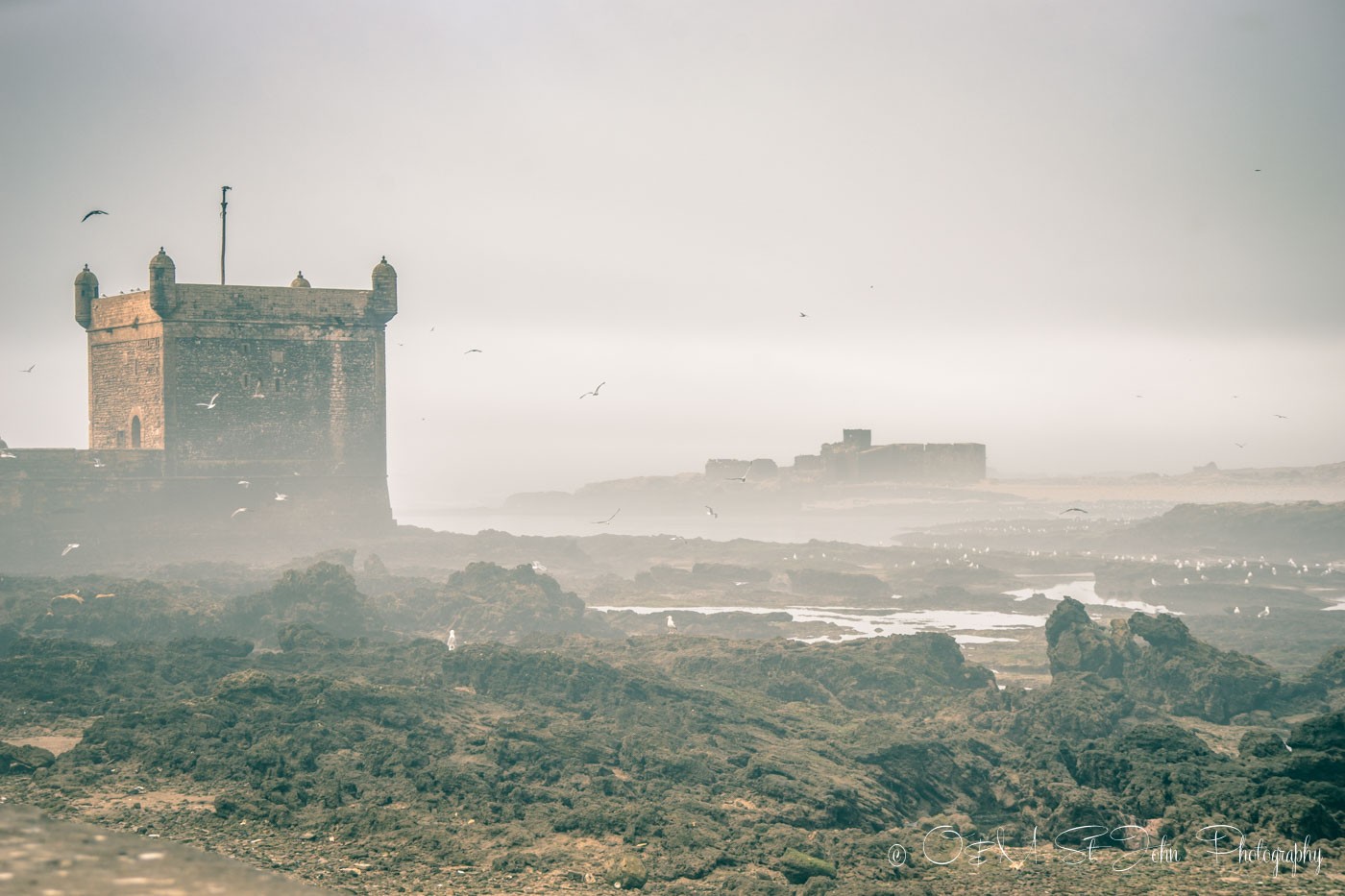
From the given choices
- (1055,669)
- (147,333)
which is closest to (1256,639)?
(1055,669)

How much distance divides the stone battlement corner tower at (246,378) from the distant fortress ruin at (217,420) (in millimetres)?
49

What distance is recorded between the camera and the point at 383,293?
45.7 m

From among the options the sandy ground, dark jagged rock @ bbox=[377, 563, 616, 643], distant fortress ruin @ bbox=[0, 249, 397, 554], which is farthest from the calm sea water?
the sandy ground

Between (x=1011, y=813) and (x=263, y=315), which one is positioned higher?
(x=263, y=315)

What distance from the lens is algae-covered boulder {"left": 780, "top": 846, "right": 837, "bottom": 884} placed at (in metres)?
11.6

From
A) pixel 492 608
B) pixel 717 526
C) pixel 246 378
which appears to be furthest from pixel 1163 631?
pixel 717 526

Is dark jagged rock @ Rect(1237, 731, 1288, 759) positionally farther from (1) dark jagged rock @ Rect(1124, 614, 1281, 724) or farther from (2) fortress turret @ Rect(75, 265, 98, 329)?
(2) fortress turret @ Rect(75, 265, 98, 329)

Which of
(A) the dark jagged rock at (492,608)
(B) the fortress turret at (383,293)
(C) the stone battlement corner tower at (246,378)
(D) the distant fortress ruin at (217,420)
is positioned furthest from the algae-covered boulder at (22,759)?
(B) the fortress turret at (383,293)

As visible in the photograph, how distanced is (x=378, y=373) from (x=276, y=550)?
7486 mm

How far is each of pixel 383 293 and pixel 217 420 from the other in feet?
24.5

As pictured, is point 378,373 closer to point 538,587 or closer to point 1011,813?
point 538,587

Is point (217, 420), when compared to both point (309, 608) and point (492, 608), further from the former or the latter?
point (309, 608)

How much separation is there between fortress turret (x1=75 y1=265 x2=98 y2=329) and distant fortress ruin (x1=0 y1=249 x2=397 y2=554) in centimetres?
5

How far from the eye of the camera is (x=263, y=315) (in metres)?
44.0
